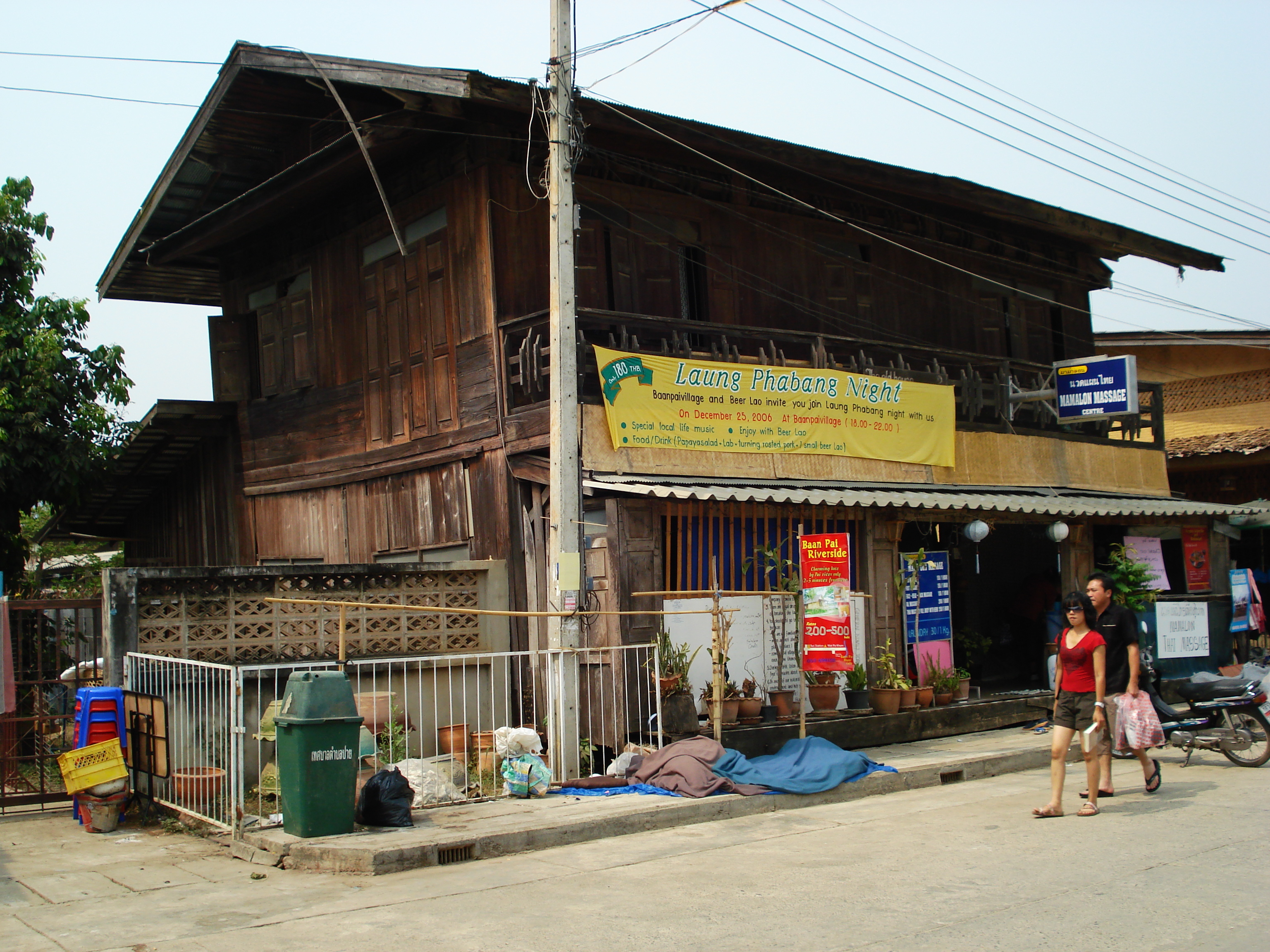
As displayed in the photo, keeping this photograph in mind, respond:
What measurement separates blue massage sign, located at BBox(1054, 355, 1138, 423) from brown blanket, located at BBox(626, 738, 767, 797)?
9090 millimetres

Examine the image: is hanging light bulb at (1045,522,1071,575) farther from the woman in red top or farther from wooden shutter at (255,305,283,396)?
wooden shutter at (255,305,283,396)

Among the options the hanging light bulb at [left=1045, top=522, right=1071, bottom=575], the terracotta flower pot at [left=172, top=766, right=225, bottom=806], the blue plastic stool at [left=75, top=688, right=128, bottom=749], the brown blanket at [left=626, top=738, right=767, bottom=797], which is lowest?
the brown blanket at [left=626, top=738, right=767, bottom=797]

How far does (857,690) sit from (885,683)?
0.40 m

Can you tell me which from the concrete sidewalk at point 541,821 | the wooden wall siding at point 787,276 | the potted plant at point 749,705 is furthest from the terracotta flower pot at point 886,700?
the wooden wall siding at point 787,276

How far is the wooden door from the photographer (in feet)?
47.3

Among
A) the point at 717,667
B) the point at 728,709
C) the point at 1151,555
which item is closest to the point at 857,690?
the point at 728,709

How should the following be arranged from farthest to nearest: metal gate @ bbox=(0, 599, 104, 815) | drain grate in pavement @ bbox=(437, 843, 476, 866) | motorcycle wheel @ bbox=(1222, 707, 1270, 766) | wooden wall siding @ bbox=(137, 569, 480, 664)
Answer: motorcycle wheel @ bbox=(1222, 707, 1270, 766) → wooden wall siding @ bbox=(137, 569, 480, 664) → metal gate @ bbox=(0, 599, 104, 815) → drain grate in pavement @ bbox=(437, 843, 476, 866)

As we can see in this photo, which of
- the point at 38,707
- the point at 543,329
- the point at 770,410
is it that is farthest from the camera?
the point at 770,410

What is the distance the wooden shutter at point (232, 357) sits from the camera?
59.7 feet

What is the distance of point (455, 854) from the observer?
27.4 feet

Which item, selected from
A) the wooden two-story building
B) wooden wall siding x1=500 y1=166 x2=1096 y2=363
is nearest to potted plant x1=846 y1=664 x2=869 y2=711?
the wooden two-story building

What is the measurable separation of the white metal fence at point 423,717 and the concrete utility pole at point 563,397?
4 centimetres

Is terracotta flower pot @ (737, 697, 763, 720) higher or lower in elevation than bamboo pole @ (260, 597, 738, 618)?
lower

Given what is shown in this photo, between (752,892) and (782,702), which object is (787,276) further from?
(752,892)
